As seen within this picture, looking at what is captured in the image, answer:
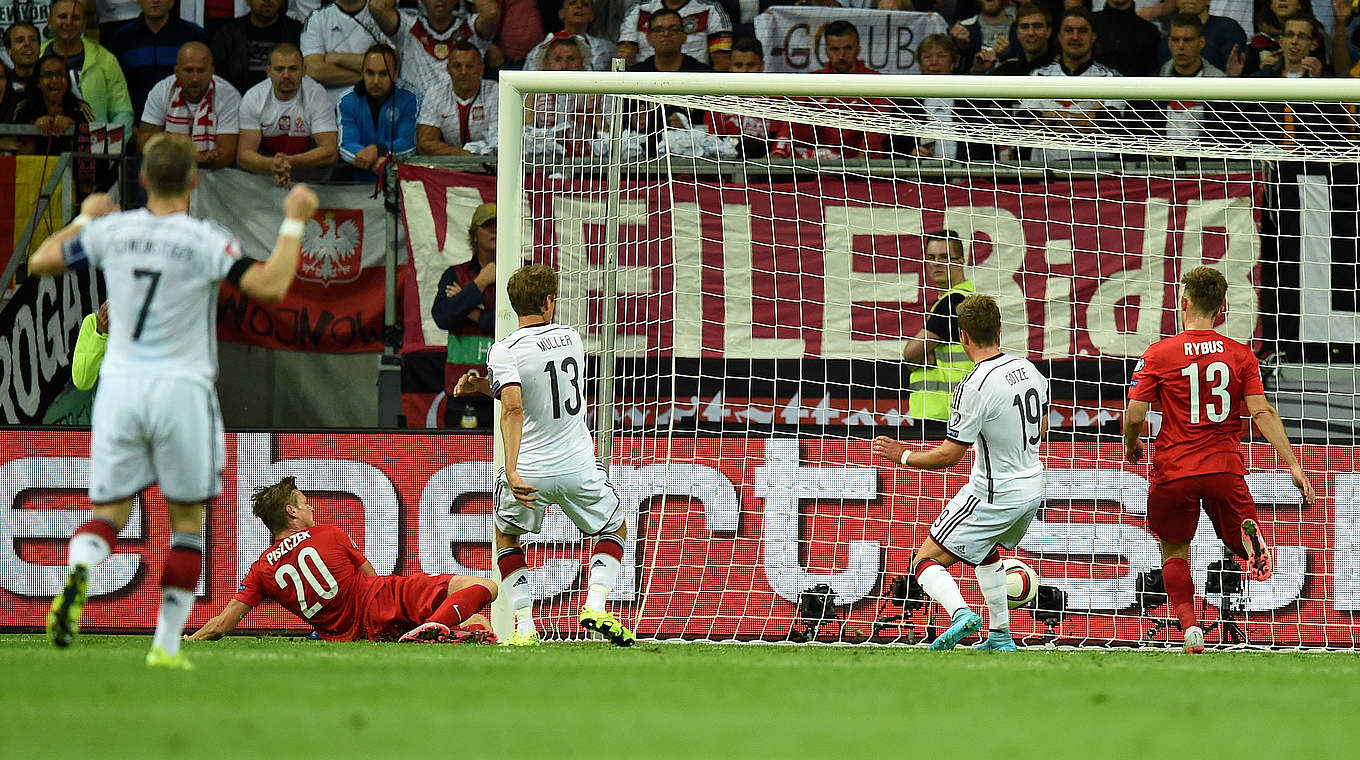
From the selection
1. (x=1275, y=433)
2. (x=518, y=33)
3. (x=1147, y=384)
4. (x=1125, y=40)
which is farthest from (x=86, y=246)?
(x=1125, y=40)

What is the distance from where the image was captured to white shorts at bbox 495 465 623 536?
25.5ft

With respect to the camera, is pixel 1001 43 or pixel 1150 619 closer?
pixel 1150 619

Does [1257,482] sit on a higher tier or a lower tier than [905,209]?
lower

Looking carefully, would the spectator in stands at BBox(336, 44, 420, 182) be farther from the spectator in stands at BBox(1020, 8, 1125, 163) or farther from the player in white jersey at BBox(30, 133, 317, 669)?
the player in white jersey at BBox(30, 133, 317, 669)

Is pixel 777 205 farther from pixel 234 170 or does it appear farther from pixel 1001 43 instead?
pixel 234 170

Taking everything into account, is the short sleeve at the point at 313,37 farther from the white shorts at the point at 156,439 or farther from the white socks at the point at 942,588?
the white shorts at the point at 156,439

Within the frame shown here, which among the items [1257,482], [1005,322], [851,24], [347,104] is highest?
[851,24]

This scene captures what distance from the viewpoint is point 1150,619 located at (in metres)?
9.26

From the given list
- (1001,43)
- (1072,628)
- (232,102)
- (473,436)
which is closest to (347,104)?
(232,102)

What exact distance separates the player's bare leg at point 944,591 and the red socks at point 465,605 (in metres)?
2.30

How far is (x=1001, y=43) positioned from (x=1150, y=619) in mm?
4746

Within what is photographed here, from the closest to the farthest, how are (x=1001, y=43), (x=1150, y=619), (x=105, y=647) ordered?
(x=105, y=647) < (x=1150, y=619) < (x=1001, y=43)

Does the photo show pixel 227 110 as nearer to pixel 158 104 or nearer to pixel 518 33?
pixel 158 104

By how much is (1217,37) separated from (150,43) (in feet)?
26.5
